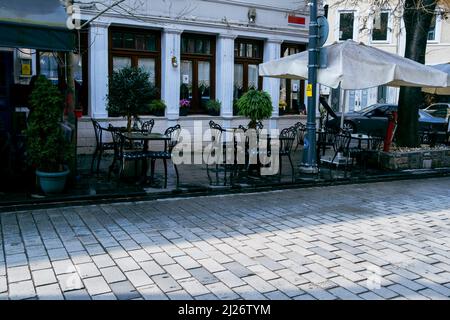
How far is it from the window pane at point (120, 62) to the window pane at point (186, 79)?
158 centimetres

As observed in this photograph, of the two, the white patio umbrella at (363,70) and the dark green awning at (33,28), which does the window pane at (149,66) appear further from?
the dark green awning at (33,28)

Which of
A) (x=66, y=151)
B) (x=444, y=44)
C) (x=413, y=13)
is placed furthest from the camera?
(x=444, y=44)

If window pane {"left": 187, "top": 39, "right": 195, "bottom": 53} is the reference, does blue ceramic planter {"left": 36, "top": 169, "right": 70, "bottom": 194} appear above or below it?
below

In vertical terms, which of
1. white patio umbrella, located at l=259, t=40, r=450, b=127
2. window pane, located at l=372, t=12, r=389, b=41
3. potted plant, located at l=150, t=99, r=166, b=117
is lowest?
potted plant, located at l=150, t=99, r=166, b=117

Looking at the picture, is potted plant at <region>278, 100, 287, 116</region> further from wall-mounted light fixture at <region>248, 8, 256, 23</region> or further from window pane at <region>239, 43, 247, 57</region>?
wall-mounted light fixture at <region>248, 8, 256, 23</region>

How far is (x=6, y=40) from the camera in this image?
6.64m

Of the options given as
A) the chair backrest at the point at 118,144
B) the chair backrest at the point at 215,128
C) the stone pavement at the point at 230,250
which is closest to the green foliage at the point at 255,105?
the chair backrest at the point at 215,128

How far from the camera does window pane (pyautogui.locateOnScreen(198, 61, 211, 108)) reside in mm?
13531

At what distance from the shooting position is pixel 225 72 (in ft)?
44.5

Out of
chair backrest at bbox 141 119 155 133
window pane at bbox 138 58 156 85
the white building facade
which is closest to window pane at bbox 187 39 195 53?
the white building facade

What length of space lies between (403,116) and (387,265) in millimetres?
7698

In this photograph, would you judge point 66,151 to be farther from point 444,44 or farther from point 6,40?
point 444,44

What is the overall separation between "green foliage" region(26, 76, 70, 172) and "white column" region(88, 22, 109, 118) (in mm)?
4540

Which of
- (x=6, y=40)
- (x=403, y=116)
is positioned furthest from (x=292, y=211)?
(x=403, y=116)
